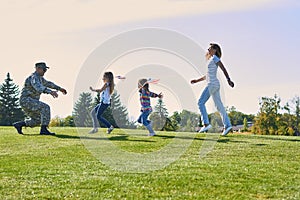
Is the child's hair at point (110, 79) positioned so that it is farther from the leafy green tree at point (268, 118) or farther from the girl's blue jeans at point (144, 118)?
the leafy green tree at point (268, 118)

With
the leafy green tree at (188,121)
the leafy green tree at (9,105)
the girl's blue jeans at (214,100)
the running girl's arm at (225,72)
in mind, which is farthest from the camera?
the leafy green tree at (9,105)

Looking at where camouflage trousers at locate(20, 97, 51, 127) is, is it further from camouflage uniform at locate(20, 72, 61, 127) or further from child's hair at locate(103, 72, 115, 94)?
child's hair at locate(103, 72, 115, 94)

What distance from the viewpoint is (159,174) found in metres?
9.93

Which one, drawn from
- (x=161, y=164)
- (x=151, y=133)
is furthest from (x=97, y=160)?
(x=151, y=133)

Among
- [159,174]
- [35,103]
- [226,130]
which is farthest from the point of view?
[35,103]

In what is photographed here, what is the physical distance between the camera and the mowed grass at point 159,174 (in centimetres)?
856

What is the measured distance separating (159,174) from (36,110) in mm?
7937

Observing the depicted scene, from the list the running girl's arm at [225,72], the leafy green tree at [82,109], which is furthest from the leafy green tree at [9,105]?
the running girl's arm at [225,72]

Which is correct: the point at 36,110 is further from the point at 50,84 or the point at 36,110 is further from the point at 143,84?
the point at 143,84

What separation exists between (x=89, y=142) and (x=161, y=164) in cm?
395

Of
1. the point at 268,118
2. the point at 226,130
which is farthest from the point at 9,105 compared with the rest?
the point at 226,130

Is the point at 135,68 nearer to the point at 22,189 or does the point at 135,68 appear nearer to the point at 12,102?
the point at 22,189

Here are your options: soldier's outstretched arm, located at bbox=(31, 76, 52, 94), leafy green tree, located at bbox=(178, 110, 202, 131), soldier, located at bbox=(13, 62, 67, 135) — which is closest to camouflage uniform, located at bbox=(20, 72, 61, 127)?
soldier, located at bbox=(13, 62, 67, 135)

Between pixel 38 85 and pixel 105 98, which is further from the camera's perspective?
pixel 105 98
